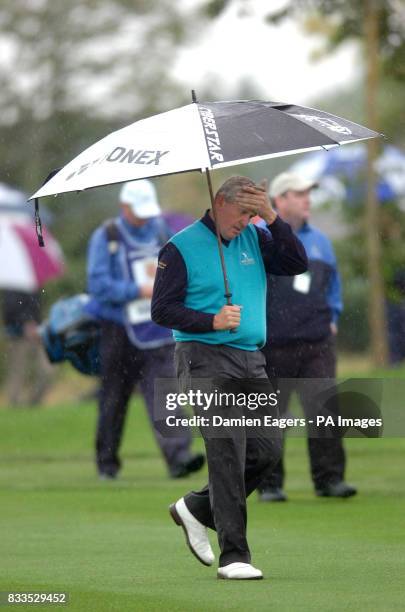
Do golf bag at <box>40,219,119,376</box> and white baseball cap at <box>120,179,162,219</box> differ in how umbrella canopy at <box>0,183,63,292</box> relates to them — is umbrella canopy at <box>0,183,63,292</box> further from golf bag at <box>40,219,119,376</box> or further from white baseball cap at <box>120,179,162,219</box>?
white baseball cap at <box>120,179,162,219</box>

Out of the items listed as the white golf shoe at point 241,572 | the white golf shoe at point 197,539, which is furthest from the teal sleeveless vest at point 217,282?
the white golf shoe at point 241,572

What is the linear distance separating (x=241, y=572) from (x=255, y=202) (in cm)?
169

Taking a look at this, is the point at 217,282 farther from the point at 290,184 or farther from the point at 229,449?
the point at 290,184

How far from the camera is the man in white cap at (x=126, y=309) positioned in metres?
13.6

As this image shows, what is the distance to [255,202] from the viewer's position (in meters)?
8.20

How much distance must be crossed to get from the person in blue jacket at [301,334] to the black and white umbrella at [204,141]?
3528 millimetres

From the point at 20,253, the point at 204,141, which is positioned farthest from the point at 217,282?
the point at 20,253

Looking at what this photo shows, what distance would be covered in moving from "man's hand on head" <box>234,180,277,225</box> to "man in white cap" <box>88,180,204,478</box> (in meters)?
5.33

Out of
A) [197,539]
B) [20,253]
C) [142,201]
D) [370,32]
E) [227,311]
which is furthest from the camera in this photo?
[20,253]

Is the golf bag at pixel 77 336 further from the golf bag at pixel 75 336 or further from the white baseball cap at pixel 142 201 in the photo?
the white baseball cap at pixel 142 201

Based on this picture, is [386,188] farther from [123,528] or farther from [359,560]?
[359,560]

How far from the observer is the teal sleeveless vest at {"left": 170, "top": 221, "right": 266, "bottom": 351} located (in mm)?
8250

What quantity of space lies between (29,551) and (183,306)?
189 centimetres

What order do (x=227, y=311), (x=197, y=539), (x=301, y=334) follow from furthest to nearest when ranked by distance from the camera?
(x=301, y=334), (x=197, y=539), (x=227, y=311)
